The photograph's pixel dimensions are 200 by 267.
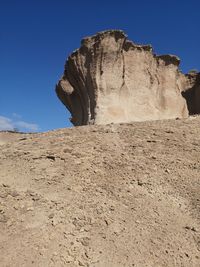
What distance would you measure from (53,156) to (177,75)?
1462 centimetres

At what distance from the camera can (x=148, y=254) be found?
5418 mm

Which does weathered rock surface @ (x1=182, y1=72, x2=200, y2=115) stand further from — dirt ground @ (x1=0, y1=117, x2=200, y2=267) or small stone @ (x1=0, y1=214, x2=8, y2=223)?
small stone @ (x1=0, y1=214, x2=8, y2=223)

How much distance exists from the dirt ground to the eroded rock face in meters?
8.07

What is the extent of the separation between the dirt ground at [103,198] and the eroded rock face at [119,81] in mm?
8071

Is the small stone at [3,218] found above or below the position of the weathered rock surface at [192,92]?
below

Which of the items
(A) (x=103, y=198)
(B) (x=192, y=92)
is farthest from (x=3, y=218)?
(B) (x=192, y=92)

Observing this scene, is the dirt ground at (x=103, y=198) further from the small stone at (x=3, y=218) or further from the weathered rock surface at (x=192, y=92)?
the weathered rock surface at (x=192, y=92)

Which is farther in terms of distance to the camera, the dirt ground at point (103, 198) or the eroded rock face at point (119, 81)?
the eroded rock face at point (119, 81)

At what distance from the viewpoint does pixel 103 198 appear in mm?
6641

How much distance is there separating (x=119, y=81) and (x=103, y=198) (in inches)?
460

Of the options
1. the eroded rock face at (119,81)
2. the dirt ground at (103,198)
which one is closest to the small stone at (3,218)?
the dirt ground at (103,198)

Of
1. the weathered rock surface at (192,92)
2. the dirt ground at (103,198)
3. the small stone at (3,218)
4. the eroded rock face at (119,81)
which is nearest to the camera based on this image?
the dirt ground at (103,198)

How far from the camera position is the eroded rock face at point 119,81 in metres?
17.4

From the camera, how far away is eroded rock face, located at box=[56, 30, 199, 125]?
17.4 m
